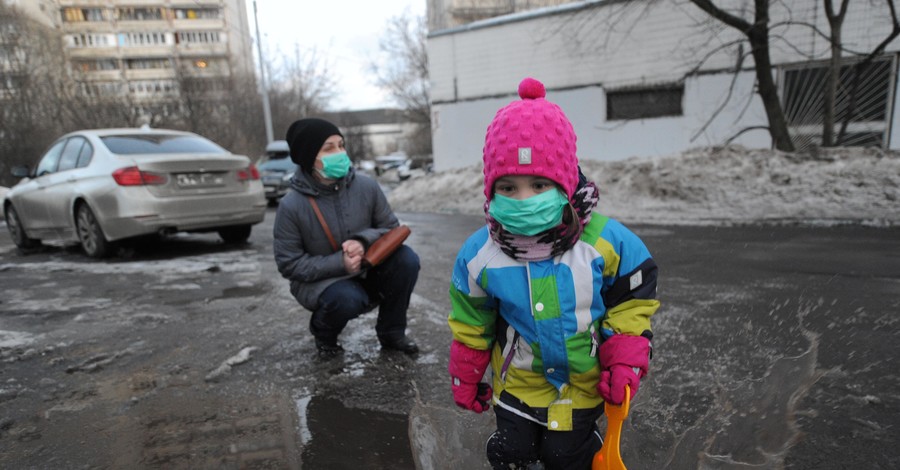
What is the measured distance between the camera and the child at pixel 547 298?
1633 millimetres

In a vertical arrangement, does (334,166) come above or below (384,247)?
above

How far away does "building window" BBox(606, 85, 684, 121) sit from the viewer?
12.3 metres

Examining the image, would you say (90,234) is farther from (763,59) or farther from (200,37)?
(200,37)

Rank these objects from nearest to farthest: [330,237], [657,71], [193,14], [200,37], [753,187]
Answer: [330,237], [753,187], [657,71], [200,37], [193,14]

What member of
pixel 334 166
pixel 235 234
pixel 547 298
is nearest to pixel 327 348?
pixel 334 166

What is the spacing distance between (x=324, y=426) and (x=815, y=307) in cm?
355

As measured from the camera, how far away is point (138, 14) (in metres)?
41.2

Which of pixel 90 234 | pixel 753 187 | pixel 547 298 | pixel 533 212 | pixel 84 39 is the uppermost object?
pixel 84 39

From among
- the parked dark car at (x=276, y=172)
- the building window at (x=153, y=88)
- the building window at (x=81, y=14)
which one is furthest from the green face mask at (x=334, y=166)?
the building window at (x=153, y=88)

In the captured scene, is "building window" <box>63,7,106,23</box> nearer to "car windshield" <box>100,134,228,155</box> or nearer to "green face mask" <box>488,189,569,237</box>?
"car windshield" <box>100,134,228,155</box>

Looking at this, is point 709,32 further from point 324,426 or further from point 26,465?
point 26,465

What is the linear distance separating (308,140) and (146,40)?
55.5 metres

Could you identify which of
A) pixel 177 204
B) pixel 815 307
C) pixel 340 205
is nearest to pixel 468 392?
pixel 340 205

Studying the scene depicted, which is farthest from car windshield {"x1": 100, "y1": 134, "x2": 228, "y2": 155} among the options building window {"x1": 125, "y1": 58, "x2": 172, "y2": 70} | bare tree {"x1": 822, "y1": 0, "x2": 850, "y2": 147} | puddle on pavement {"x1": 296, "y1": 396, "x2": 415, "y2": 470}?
building window {"x1": 125, "y1": 58, "x2": 172, "y2": 70}
